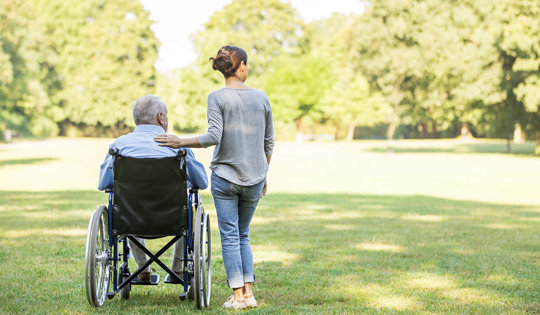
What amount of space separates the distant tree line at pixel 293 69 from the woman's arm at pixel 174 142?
30.3 meters

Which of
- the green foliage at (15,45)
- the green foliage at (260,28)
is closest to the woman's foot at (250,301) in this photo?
the green foliage at (15,45)

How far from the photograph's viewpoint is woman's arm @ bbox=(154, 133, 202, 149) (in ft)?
13.8

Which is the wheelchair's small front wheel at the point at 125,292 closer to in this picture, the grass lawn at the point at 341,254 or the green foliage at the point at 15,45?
the grass lawn at the point at 341,254

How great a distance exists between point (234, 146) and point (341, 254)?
2996mm

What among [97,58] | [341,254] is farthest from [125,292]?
[97,58]

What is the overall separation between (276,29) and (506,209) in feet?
172

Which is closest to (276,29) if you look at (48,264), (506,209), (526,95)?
(526,95)

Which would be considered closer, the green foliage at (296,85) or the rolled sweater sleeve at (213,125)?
the rolled sweater sleeve at (213,125)

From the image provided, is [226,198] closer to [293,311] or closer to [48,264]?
[293,311]

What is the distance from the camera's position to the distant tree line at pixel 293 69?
35.9 meters

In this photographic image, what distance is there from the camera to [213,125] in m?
4.22

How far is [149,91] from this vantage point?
210ft

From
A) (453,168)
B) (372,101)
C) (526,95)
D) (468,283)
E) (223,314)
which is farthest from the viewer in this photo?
(372,101)

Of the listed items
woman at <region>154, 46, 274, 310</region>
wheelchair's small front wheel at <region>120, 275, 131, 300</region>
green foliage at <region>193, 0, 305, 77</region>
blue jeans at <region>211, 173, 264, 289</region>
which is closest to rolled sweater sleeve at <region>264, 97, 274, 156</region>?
woman at <region>154, 46, 274, 310</region>
